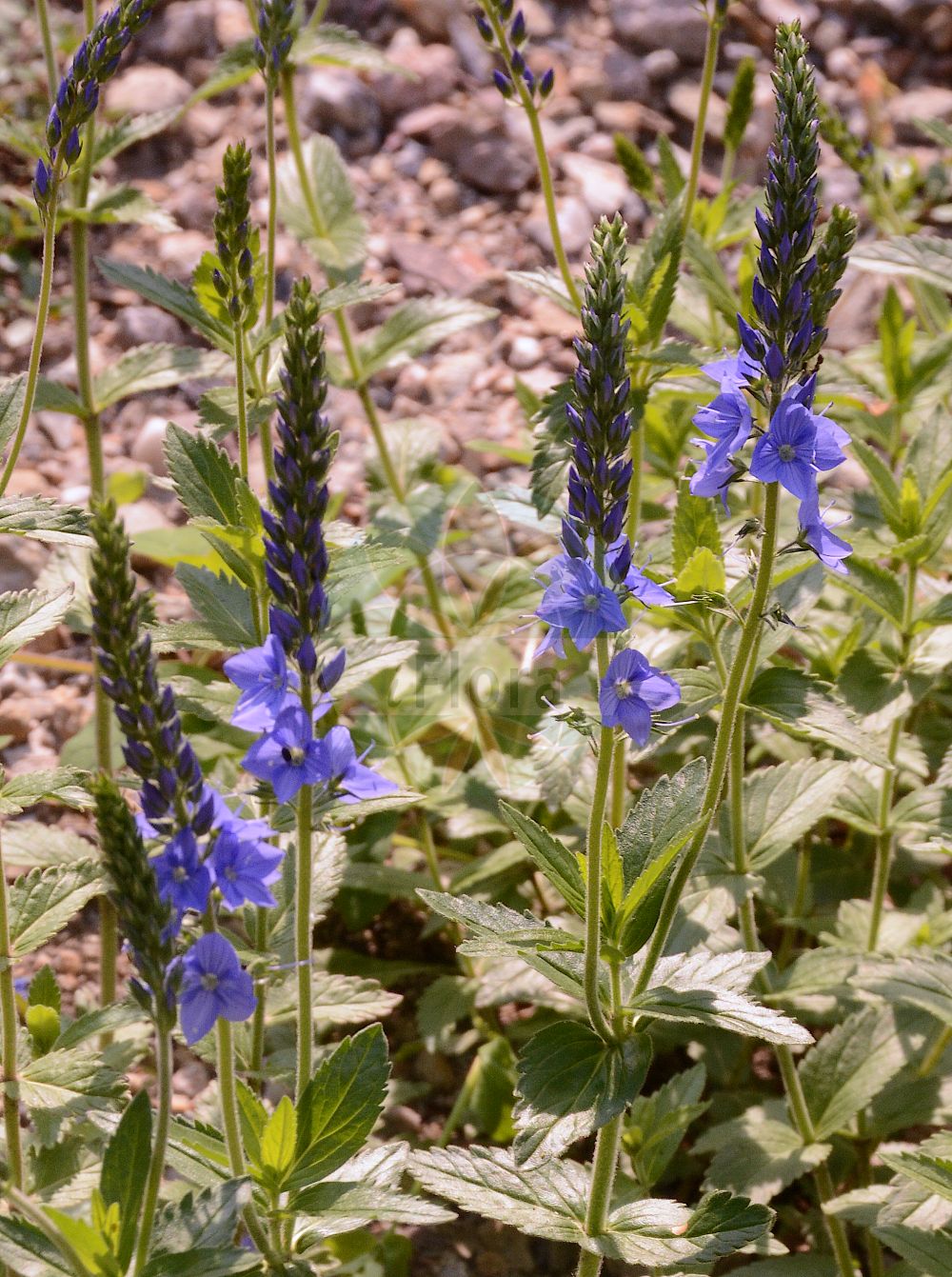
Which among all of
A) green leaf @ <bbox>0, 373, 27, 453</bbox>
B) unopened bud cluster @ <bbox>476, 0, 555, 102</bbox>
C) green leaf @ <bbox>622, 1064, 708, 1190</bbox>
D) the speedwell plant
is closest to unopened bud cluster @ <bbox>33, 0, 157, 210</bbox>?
the speedwell plant

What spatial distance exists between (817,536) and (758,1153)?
1780 millimetres

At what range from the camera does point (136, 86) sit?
6.57 meters

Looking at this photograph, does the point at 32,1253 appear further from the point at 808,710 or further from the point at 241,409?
the point at 808,710

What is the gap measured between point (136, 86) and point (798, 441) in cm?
540

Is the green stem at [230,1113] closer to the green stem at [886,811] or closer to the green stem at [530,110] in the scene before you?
the green stem at [886,811]

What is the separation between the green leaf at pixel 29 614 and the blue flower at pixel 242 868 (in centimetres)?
95

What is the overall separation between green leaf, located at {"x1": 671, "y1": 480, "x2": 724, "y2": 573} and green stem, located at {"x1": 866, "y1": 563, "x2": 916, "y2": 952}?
0.86 meters

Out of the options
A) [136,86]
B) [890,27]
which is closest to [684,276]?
[136,86]

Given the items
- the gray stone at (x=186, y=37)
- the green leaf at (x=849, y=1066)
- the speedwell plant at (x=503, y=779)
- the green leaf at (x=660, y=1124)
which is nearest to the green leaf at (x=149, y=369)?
the speedwell plant at (x=503, y=779)

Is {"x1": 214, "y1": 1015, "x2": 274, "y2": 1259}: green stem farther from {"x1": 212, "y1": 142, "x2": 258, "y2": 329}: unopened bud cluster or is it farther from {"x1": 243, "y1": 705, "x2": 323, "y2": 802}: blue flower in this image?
{"x1": 212, "y1": 142, "x2": 258, "y2": 329}: unopened bud cluster

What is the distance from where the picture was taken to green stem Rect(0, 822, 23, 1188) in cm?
277

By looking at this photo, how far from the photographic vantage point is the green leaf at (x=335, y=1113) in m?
2.36

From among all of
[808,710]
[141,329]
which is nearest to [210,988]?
[808,710]

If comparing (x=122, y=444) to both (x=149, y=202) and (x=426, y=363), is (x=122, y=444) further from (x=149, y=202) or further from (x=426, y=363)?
(x=149, y=202)
